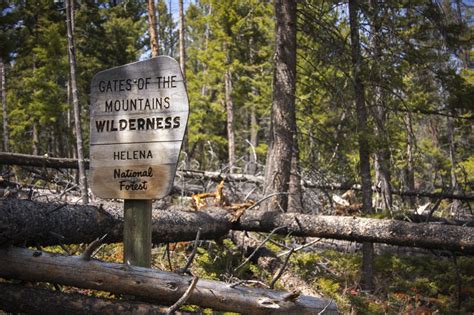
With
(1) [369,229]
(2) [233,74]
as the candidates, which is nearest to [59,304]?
(1) [369,229]

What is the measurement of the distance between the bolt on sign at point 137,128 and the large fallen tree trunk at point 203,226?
905 millimetres

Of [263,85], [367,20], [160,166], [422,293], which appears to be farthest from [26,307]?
[263,85]

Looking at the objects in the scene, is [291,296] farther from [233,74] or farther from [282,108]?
[233,74]

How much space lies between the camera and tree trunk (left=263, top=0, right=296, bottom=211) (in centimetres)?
814

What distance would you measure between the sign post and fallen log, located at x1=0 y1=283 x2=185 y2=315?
0.35 meters

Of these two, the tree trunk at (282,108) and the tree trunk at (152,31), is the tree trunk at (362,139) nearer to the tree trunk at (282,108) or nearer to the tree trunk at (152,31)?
the tree trunk at (282,108)

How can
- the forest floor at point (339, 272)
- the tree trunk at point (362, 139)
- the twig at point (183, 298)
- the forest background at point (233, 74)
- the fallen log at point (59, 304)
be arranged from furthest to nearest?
the forest background at point (233, 74), the tree trunk at point (362, 139), the forest floor at point (339, 272), the fallen log at point (59, 304), the twig at point (183, 298)

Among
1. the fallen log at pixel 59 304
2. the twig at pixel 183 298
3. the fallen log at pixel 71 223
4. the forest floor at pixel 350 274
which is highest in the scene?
the fallen log at pixel 71 223

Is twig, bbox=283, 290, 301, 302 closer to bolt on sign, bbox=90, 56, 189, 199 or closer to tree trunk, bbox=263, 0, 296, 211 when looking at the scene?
bolt on sign, bbox=90, 56, 189, 199

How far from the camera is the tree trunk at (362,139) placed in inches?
286

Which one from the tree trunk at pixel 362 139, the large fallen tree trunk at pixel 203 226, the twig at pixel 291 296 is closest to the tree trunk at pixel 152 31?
the tree trunk at pixel 362 139

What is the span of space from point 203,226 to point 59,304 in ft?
10.1

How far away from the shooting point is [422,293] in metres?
7.42

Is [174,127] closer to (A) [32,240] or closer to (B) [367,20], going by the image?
(A) [32,240]
